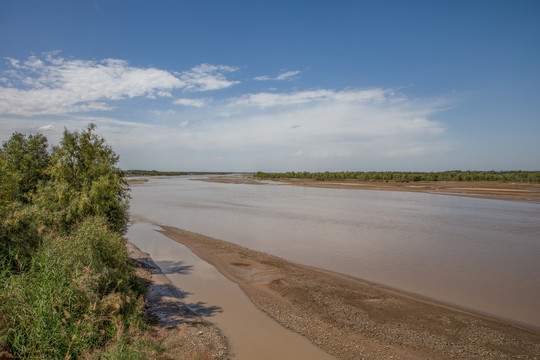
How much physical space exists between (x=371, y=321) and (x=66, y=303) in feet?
24.7

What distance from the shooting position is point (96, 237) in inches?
336

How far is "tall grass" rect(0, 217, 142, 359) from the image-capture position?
577cm

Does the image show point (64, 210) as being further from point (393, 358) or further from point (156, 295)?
point (393, 358)

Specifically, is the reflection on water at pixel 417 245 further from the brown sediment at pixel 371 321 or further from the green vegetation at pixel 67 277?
the green vegetation at pixel 67 277

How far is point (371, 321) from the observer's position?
27.4 feet

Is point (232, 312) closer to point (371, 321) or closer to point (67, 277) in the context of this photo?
point (371, 321)

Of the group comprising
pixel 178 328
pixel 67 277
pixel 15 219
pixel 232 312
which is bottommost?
pixel 232 312

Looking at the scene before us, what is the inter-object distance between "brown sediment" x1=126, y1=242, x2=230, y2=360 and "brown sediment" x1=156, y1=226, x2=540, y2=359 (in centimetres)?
201

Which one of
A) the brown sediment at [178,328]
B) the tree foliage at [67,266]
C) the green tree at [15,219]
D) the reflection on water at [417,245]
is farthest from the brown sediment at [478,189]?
the green tree at [15,219]

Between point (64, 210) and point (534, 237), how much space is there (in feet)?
84.5

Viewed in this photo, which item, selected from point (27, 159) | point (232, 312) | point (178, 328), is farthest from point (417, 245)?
point (27, 159)

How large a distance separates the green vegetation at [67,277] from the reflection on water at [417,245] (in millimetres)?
8168

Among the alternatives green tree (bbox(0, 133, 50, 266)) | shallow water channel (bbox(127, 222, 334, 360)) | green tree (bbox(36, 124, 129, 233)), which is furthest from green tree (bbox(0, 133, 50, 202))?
shallow water channel (bbox(127, 222, 334, 360))

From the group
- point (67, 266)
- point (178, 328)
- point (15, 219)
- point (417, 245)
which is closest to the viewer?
point (67, 266)
